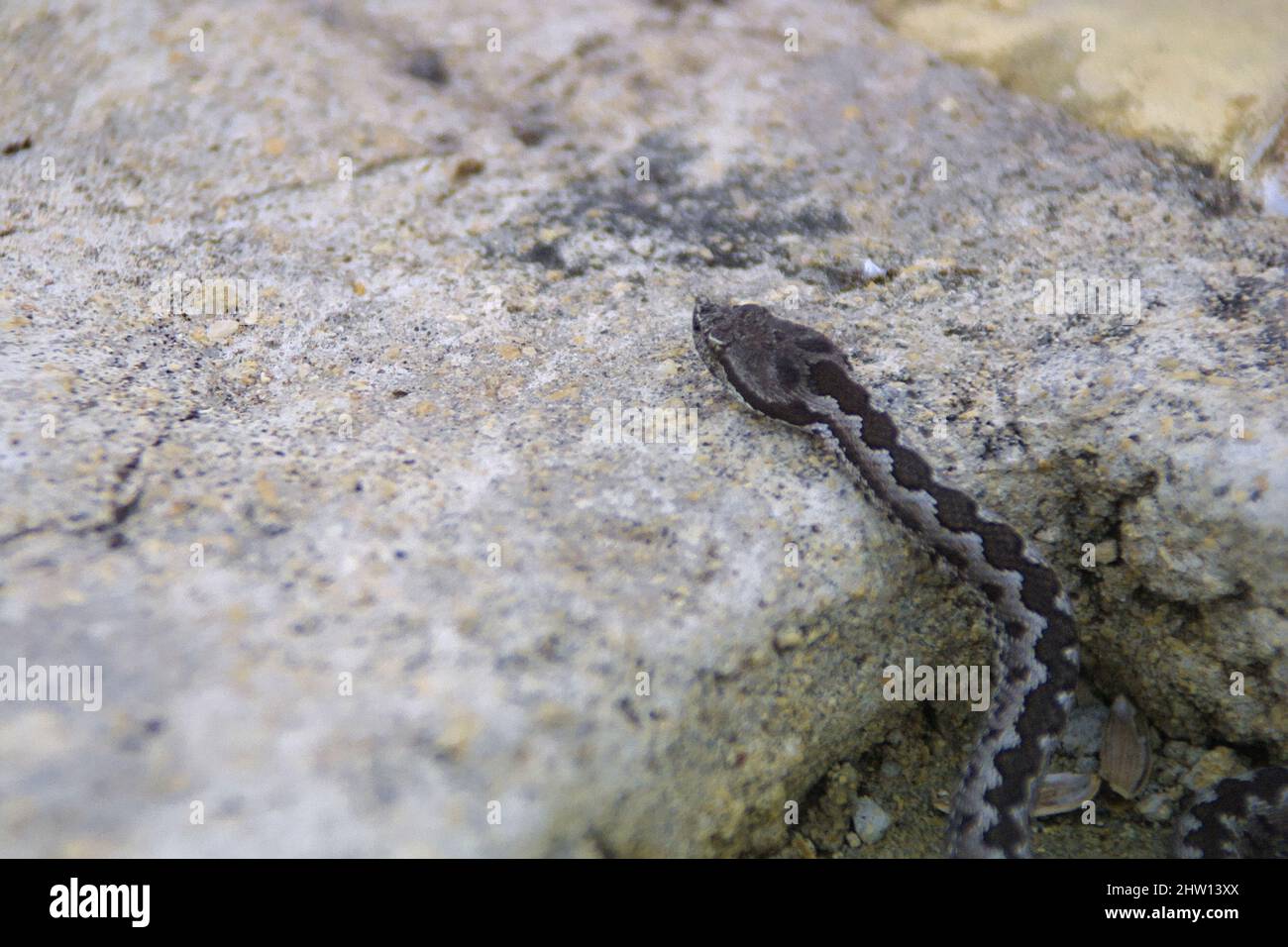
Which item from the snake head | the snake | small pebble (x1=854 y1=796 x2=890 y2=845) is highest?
the snake head

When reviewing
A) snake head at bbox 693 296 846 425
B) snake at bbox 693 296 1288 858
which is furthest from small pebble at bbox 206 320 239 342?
snake at bbox 693 296 1288 858

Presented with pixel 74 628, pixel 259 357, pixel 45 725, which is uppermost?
pixel 259 357

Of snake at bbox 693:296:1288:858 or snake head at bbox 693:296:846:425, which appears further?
snake head at bbox 693:296:846:425

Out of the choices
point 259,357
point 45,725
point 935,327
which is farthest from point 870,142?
point 45,725

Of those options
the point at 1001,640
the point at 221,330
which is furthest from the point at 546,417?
the point at 1001,640

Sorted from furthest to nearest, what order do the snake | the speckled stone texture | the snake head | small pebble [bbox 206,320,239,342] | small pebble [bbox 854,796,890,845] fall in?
1. small pebble [bbox 206,320,239,342]
2. the snake head
3. small pebble [bbox 854,796,890,845]
4. the snake
5. the speckled stone texture

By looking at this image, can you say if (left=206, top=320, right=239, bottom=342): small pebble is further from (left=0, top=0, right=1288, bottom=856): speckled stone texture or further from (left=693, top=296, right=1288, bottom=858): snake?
(left=693, top=296, right=1288, bottom=858): snake
